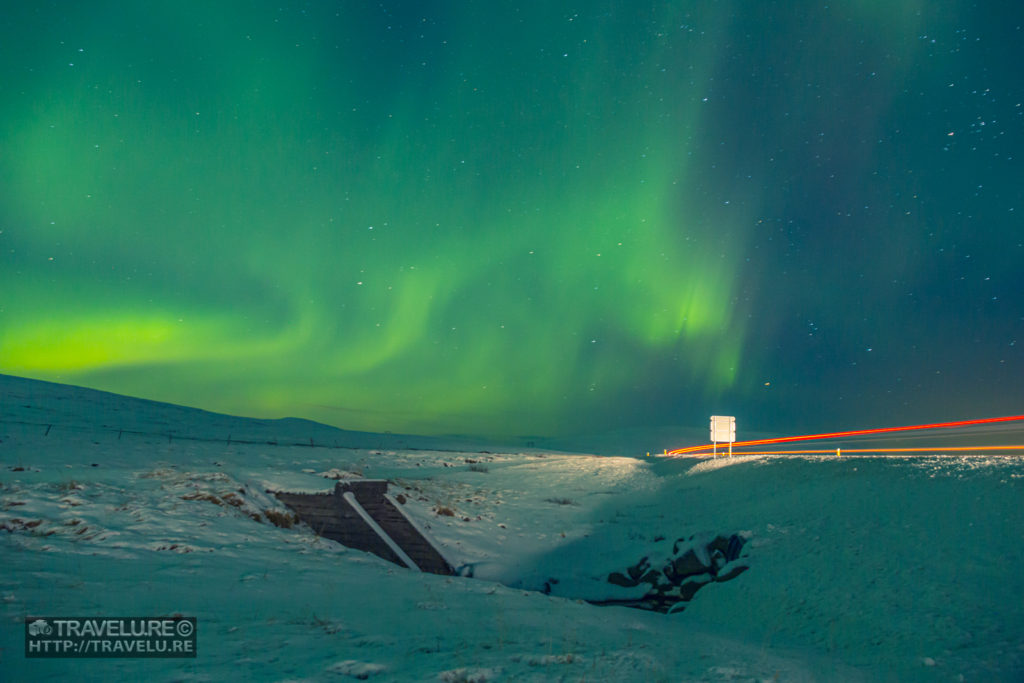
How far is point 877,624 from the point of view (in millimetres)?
10703

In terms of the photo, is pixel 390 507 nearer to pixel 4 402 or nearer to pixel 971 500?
pixel 971 500

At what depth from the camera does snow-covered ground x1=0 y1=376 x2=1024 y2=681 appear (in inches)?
289

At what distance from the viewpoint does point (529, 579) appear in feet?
55.5

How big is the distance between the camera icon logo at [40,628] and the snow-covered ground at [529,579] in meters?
0.21

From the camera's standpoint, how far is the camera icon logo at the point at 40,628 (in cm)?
671

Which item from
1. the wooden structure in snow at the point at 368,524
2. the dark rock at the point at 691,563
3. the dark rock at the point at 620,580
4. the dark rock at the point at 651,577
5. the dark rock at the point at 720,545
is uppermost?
the wooden structure in snow at the point at 368,524

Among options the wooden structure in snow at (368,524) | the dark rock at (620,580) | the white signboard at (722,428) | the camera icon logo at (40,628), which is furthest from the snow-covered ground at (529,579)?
the white signboard at (722,428)

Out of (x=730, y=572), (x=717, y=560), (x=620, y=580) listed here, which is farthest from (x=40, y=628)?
(x=717, y=560)

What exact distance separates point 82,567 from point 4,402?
2301 inches

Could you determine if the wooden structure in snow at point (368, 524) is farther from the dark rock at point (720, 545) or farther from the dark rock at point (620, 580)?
the dark rock at point (720, 545)

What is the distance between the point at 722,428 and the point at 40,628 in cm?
3560

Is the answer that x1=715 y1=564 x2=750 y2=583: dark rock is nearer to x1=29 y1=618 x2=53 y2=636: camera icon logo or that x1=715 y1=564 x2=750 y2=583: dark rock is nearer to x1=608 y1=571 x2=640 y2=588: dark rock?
x1=608 y1=571 x2=640 y2=588: dark rock

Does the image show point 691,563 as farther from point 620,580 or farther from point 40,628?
point 40,628

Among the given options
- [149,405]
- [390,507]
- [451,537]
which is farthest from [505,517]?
[149,405]
